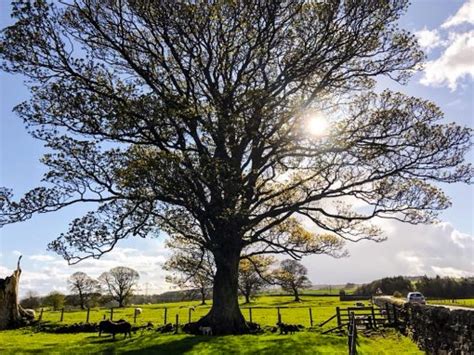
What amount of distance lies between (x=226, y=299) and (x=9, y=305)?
20.8m

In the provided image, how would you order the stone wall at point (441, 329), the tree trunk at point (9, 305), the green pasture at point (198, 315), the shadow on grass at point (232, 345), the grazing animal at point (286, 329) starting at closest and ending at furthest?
1. the stone wall at point (441, 329)
2. the shadow on grass at point (232, 345)
3. the grazing animal at point (286, 329)
4. the tree trunk at point (9, 305)
5. the green pasture at point (198, 315)

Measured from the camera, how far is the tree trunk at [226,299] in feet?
75.1

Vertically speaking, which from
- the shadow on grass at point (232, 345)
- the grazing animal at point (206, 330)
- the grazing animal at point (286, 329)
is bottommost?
the shadow on grass at point (232, 345)

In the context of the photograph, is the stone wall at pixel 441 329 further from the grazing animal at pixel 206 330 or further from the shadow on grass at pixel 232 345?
the grazing animal at pixel 206 330

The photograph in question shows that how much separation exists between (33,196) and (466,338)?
17.7 metres

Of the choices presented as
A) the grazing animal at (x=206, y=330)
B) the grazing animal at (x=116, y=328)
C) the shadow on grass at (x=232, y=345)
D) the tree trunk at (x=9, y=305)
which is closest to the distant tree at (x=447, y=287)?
the shadow on grass at (x=232, y=345)

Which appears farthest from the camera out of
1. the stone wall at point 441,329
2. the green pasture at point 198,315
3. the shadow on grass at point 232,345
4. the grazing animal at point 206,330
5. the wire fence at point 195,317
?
the green pasture at point 198,315

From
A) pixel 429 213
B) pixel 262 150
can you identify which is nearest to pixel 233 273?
pixel 262 150

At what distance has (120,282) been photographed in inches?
3654

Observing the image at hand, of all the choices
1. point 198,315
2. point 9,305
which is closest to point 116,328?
point 9,305

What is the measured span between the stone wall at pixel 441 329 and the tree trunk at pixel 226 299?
9023 millimetres

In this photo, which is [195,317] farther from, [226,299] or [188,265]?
[226,299]

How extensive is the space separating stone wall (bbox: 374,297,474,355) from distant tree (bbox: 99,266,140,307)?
77.7 meters

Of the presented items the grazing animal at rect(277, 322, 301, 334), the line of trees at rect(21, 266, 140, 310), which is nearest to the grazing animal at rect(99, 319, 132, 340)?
the grazing animal at rect(277, 322, 301, 334)
